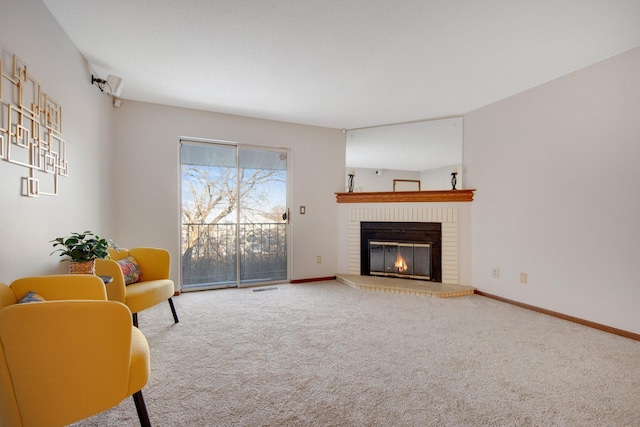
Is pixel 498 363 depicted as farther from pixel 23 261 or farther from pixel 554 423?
pixel 23 261

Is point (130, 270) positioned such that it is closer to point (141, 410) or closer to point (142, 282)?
point (142, 282)

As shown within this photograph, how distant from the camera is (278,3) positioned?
185 cm

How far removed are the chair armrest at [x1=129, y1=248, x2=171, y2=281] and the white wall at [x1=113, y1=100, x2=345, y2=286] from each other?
34.0 inches

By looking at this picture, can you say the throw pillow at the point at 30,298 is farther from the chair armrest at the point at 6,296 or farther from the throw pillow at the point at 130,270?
the throw pillow at the point at 130,270

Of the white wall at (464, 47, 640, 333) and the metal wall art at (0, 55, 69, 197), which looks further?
the white wall at (464, 47, 640, 333)

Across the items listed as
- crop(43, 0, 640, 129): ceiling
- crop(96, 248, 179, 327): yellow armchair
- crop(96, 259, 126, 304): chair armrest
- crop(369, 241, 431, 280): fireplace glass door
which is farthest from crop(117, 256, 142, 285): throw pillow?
crop(369, 241, 431, 280): fireplace glass door

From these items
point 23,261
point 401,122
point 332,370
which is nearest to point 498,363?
point 332,370

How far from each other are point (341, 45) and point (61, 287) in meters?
2.41

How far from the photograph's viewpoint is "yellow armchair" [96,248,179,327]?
2.09m

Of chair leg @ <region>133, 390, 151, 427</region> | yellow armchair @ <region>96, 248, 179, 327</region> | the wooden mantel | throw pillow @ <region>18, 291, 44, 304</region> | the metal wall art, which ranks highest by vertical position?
the metal wall art

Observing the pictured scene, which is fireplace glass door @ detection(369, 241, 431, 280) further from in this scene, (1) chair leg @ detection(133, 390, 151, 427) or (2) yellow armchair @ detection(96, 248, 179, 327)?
(1) chair leg @ detection(133, 390, 151, 427)

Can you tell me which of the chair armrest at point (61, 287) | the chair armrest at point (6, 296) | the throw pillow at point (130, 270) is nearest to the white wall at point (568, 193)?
the chair armrest at point (61, 287)

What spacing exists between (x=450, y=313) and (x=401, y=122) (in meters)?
2.66

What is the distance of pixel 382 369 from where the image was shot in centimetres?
184
